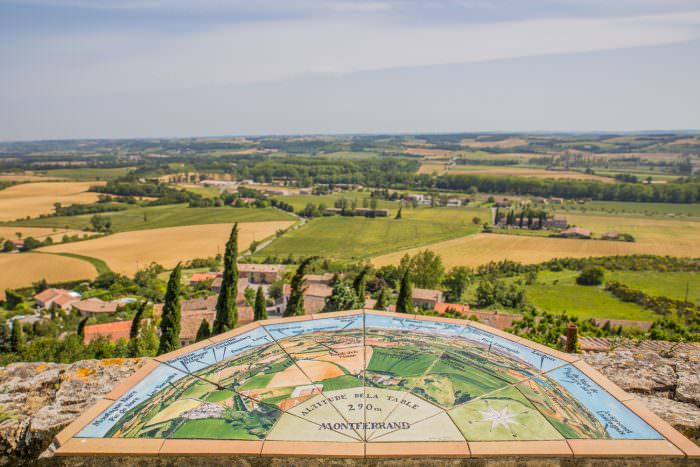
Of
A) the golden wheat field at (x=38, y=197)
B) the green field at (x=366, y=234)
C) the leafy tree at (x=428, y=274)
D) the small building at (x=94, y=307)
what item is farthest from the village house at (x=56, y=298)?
the golden wheat field at (x=38, y=197)

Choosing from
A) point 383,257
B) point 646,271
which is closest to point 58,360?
point 383,257

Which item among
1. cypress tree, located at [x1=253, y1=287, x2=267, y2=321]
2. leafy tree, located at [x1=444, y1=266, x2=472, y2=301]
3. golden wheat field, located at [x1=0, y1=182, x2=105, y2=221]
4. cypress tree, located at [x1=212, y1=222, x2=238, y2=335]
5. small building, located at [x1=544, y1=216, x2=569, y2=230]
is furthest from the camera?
golden wheat field, located at [x1=0, y1=182, x2=105, y2=221]

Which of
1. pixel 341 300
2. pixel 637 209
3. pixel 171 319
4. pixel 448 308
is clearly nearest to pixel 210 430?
pixel 341 300

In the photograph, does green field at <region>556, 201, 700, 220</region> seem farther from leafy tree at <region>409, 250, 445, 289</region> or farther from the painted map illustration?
the painted map illustration

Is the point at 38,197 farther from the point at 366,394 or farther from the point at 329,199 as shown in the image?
the point at 366,394

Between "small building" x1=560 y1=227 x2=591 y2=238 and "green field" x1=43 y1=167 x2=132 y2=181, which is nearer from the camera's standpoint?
"small building" x1=560 y1=227 x2=591 y2=238

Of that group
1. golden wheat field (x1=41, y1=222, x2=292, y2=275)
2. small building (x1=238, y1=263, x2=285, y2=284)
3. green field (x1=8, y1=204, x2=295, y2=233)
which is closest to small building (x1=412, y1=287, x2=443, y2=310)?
small building (x1=238, y1=263, x2=285, y2=284)
